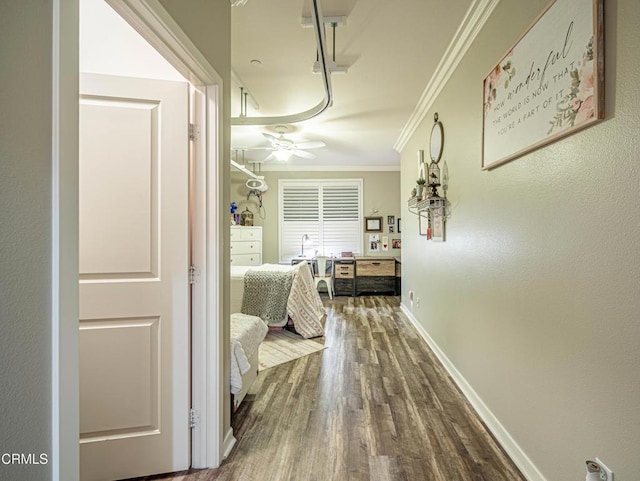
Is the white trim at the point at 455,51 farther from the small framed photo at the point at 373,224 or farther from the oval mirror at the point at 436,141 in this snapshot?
the small framed photo at the point at 373,224

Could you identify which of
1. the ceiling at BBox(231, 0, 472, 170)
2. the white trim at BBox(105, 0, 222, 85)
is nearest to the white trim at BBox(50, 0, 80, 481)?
the white trim at BBox(105, 0, 222, 85)

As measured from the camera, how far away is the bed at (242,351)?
1.78 m

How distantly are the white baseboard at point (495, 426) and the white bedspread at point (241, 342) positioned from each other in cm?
150

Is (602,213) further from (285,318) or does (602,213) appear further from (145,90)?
(285,318)

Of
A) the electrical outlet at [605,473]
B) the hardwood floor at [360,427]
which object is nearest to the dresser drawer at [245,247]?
the hardwood floor at [360,427]

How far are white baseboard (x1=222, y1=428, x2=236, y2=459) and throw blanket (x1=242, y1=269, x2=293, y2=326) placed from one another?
188 cm

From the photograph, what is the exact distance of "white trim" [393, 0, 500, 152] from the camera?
1.82 metres

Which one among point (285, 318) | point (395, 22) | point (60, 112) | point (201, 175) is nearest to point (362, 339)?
point (285, 318)

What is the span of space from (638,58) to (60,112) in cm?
158

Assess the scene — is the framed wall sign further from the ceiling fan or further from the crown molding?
the crown molding

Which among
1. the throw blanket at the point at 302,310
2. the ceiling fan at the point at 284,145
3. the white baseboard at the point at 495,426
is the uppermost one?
the ceiling fan at the point at 284,145

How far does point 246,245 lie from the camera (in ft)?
18.9

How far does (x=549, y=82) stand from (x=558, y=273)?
0.80m

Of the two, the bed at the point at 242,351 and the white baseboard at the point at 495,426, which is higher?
the bed at the point at 242,351
